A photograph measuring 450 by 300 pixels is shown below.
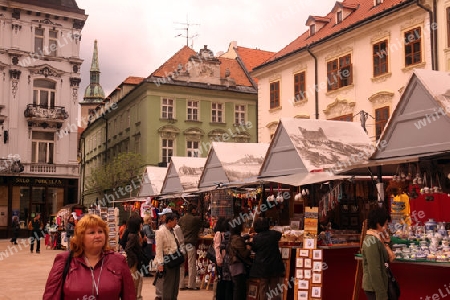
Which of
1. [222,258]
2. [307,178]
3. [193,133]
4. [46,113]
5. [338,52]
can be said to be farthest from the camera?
[193,133]

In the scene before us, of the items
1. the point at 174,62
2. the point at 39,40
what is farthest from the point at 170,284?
the point at 174,62

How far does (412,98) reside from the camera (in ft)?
30.2

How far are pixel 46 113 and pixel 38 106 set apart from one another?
0.73 meters

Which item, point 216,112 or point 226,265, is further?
point 216,112

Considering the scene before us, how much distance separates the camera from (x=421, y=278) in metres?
8.33

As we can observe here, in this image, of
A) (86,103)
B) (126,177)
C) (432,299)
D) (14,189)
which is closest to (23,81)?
(14,189)

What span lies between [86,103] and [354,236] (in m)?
95.1

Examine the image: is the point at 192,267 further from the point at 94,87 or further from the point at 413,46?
the point at 94,87

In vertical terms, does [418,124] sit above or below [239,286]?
above

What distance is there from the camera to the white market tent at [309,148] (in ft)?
41.6

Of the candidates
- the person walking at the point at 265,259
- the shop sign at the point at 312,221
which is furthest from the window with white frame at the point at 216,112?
the person walking at the point at 265,259

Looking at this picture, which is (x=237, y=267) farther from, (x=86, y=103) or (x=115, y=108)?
(x=86, y=103)

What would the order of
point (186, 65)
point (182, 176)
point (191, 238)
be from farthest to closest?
point (186, 65) → point (182, 176) → point (191, 238)

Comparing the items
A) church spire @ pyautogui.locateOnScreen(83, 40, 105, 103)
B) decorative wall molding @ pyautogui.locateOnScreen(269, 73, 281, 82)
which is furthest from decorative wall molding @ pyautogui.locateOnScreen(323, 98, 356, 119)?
church spire @ pyautogui.locateOnScreen(83, 40, 105, 103)
